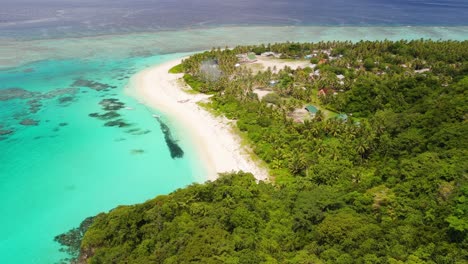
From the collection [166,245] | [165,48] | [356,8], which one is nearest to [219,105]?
[166,245]

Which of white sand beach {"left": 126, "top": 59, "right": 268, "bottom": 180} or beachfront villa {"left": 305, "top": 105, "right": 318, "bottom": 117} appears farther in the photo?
beachfront villa {"left": 305, "top": 105, "right": 318, "bottom": 117}

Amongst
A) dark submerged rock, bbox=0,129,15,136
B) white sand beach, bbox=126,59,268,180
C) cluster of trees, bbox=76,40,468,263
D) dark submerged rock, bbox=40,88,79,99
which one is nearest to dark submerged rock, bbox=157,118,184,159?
white sand beach, bbox=126,59,268,180

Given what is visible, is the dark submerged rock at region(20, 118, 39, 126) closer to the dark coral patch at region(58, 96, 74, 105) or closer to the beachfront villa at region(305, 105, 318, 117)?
the dark coral patch at region(58, 96, 74, 105)

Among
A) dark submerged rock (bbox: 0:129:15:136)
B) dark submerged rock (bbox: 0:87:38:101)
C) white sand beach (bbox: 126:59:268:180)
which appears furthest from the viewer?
dark submerged rock (bbox: 0:87:38:101)

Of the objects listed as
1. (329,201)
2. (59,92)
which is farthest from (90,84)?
(329,201)

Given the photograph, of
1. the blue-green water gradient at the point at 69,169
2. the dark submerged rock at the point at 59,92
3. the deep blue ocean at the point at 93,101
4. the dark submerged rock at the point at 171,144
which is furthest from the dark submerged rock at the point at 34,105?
the dark submerged rock at the point at 171,144

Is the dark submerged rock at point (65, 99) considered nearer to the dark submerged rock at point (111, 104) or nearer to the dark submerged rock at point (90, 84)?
the dark submerged rock at point (90, 84)
